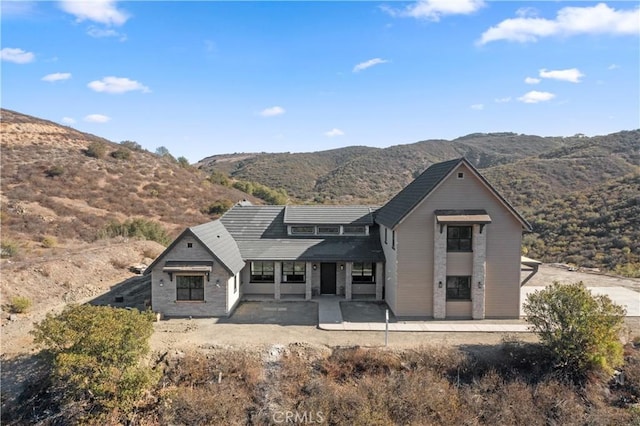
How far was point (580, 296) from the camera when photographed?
1539 cm

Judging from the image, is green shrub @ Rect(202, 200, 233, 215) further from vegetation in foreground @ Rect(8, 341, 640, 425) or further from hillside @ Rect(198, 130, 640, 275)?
vegetation in foreground @ Rect(8, 341, 640, 425)

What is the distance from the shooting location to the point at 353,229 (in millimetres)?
24422

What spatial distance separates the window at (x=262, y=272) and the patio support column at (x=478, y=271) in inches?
428

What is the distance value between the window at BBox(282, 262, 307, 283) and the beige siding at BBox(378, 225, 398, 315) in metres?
4.59

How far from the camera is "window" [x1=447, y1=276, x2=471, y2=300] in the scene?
2019 centimetres

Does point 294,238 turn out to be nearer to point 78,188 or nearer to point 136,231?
point 136,231

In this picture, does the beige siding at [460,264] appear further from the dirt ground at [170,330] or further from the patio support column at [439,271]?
the dirt ground at [170,330]

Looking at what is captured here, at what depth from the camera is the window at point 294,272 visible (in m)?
23.4

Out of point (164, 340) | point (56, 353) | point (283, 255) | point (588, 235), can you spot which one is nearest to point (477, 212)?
point (283, 255)

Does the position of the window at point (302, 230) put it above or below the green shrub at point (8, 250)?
above

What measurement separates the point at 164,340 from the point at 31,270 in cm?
1185
